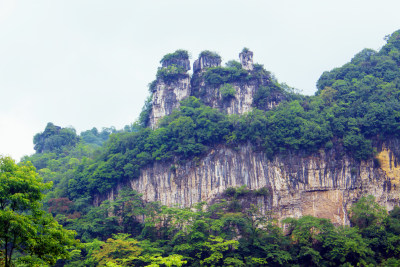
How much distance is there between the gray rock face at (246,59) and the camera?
36.0 meters

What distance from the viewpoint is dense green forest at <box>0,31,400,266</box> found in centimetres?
2450

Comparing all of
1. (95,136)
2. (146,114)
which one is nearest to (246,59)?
(146,114)

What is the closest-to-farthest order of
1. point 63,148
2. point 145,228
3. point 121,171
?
1. point 145,228
2. point 121,171
3. point 63,148

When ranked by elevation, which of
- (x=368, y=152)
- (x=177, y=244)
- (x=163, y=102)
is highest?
(x=163, y=102)

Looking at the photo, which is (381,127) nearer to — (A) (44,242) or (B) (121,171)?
(B) (121,171)

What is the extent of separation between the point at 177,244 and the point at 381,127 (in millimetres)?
16004

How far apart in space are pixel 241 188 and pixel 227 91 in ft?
28.2

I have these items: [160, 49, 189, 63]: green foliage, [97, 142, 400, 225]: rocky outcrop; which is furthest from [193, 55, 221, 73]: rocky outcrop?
[97, 142, 400, 225]: rocky outcrop

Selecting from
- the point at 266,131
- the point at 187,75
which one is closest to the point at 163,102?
the point at 187,75

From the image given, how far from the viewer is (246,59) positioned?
3612cm

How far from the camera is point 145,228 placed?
89.9 feet

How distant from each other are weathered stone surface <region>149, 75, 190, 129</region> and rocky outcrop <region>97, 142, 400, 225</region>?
580 centimetres

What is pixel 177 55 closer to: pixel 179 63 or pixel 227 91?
pixel 179 63

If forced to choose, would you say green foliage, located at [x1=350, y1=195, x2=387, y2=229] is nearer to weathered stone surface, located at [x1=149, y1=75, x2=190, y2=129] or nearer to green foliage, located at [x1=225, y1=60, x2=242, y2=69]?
green foliage, located at [x1=225, y1=60, x2=242, y2=69]
